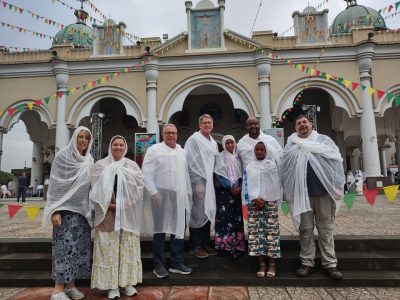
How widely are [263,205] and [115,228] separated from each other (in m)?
1.59

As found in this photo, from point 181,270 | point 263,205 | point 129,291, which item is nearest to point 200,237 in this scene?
point 181,270

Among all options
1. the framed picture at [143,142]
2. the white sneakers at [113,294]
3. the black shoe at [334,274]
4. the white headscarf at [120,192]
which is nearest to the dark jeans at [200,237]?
the white headscarf at [120,192]

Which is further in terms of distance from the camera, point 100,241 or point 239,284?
point 239,284

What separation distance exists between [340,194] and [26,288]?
3.67 metres

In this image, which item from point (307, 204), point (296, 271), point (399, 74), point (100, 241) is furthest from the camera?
point (399, 74)

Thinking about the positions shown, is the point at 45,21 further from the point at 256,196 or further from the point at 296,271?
the point at 296,271

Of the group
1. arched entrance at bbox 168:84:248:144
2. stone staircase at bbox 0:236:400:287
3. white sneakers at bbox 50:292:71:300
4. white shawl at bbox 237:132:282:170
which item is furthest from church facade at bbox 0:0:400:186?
white sneakers at bbox 50:292:71:300

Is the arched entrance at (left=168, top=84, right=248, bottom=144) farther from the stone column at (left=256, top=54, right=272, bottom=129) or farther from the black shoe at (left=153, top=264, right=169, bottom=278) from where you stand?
the black shoe at (left=153, top=264, right=169, bottom=278)

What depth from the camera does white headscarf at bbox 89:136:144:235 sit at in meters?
2.96

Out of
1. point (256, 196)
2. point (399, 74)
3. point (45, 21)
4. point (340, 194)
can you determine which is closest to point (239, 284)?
point (256, 196)

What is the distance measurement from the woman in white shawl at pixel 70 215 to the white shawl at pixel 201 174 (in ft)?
3.87

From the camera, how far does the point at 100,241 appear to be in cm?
295

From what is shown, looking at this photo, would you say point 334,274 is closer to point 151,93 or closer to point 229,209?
point 229,209

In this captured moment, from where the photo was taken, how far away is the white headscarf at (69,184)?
2.98 meters
